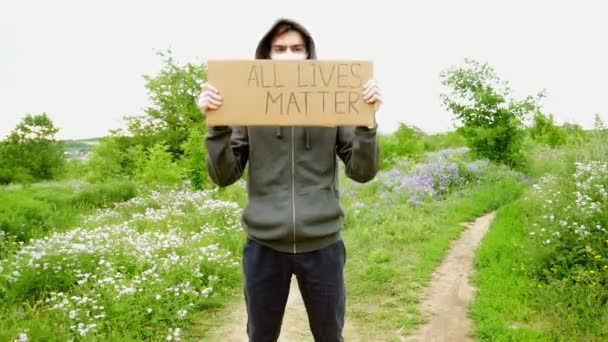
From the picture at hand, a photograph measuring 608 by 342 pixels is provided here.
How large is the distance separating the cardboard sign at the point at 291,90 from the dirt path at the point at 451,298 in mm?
3132

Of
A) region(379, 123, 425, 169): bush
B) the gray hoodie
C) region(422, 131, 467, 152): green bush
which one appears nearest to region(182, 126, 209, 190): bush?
region(379, 123, 425, 169): bush

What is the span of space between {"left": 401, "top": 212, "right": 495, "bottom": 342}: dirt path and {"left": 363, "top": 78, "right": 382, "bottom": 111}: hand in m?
3.13

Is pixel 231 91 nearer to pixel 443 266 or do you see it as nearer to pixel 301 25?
pixel 301 25

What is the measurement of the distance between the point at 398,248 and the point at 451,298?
Answer: 211cm

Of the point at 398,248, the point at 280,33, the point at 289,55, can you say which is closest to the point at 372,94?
the point at 289,55

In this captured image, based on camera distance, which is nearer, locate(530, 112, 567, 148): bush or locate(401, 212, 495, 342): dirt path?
locate(401, 212, 495, 342): dirt path

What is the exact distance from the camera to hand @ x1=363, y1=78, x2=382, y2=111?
2.56 metres

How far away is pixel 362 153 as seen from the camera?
2525 mm

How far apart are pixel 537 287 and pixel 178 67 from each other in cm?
1607

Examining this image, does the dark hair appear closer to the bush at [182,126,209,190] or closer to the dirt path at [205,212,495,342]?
the dirt path at [205,212,495,342]

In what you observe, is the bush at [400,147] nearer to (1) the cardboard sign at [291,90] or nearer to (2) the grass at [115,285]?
(2) the grass at [115,285]

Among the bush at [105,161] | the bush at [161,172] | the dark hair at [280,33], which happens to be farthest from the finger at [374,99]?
the bush at [105,161]

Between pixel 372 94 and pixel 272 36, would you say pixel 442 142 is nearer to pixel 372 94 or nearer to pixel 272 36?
pixel 272 36

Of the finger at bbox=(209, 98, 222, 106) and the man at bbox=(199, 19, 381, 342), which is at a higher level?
the finger at bbox=(209, 98, 222, 106)
